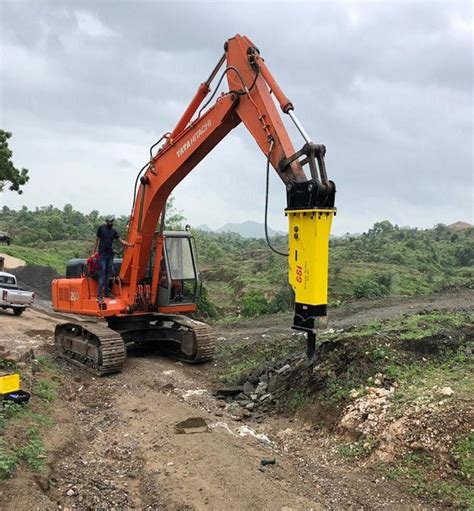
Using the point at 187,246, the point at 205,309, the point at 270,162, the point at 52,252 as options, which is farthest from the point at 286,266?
the point at 270,162

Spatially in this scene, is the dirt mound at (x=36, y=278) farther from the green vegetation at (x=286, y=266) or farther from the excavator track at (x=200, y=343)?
the excavator track at (x=200, y=343)

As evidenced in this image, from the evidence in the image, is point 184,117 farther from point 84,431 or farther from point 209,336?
point 84,431

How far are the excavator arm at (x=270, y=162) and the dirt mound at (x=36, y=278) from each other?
18.4 m

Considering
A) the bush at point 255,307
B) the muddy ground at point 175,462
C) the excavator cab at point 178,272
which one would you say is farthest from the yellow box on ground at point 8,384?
the bush at point 255,307

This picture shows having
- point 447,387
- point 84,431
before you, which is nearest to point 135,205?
point 84,431

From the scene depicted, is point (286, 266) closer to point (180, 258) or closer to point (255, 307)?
point (255, 307)

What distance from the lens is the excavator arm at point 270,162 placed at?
6.65m

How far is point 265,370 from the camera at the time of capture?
8977mm

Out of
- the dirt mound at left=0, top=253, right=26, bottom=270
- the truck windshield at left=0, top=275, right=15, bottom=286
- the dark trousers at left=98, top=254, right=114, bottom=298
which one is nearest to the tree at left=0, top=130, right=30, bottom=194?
the dirt mound at left=0, top=253, right=26, bottom=270

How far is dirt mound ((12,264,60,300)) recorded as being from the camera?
1104 inches

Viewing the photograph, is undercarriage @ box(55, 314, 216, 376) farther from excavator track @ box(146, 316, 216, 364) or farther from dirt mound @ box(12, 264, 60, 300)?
dirt mound @ box(12, 264, 60, 300)

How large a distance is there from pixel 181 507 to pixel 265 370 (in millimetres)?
4025

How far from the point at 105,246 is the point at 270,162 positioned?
4.42m

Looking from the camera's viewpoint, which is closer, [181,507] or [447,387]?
[181,507]
